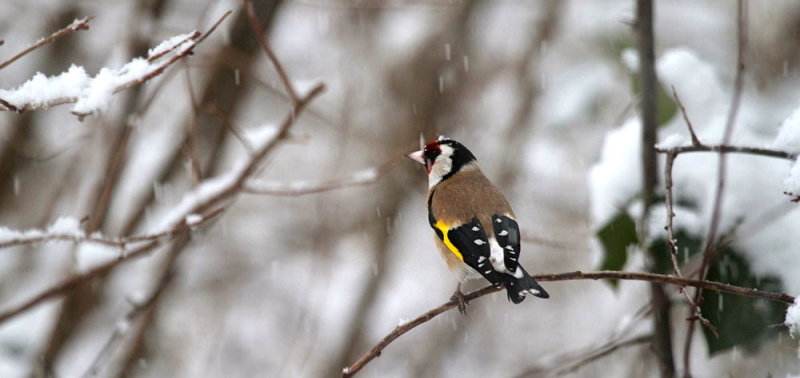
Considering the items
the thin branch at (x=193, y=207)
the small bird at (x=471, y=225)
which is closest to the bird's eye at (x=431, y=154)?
the small bird at (x=471, y=225)

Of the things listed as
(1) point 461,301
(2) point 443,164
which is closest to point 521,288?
(1) point 461,301

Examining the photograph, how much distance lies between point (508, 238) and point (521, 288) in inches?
13.3

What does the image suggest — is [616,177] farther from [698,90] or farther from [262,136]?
[262,136]

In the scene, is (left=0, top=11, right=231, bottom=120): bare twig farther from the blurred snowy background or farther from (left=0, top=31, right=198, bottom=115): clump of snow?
the blurred snowy background

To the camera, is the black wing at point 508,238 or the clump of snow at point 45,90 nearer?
the clump of snow at point 45,90

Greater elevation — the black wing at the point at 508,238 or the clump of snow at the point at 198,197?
the clump of snow at the point at 198,197

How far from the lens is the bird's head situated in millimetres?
3398

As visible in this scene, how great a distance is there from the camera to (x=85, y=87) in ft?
6.13

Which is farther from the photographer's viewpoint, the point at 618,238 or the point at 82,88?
the point at 618,238

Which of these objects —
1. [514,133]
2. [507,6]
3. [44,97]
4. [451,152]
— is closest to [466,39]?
[514,133]

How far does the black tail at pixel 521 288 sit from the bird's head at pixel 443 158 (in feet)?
3.26

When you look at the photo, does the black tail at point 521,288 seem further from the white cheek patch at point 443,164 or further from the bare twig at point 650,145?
the white cheek patch at point 443,164

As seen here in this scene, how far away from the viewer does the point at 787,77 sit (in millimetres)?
5309

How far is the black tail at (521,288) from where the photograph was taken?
92.1 inches
